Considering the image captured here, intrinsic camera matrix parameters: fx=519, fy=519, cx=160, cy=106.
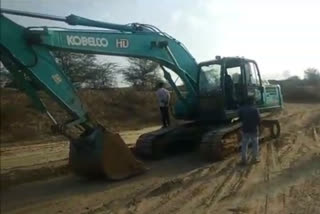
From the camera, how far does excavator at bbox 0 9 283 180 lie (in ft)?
30.1

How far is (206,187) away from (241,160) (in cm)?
274

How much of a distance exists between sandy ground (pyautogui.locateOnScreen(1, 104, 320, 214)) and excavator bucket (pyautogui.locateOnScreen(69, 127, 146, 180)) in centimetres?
25

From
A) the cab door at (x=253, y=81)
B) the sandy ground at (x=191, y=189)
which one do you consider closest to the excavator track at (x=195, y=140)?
the sandy ground at (x=191, y=189)

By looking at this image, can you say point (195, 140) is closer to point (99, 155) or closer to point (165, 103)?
point (165, 103)

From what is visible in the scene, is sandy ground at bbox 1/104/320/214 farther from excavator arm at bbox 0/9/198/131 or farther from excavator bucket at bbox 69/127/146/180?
excavator arm at bbox 0/9/198/131

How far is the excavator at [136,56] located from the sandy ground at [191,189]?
1.56ft

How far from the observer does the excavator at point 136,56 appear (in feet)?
30.1

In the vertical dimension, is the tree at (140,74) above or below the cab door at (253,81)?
above

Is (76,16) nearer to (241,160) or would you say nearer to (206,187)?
(206,187)

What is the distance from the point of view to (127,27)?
1139 centimetres

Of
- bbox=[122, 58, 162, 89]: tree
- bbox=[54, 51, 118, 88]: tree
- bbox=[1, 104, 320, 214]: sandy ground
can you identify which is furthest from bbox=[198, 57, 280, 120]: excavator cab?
bbox=[122, 58, 162, 89]: tree

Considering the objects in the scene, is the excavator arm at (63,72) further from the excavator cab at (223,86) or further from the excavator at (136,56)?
the excavator cab at (223,86)

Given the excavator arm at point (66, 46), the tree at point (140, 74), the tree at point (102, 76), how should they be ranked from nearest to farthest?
the excavator arm at point (66, 46) → the tree at point (102, 76) → the tree at point (140, 74)

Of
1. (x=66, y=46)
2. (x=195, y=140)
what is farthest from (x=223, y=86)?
(x=66, y=46)
